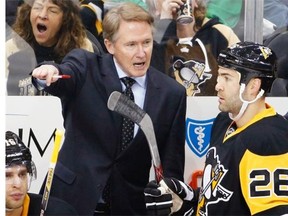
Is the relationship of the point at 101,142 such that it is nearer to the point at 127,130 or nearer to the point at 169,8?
the point at 127,130

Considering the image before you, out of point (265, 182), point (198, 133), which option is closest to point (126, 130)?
point (198, 133)

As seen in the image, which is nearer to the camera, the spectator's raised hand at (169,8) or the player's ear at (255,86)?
the player's ear at (255,86)

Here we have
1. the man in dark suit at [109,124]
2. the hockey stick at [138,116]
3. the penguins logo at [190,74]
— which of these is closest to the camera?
the hockey stick at [138,116]

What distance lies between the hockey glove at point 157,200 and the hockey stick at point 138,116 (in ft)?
0.24

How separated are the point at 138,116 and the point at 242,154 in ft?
1.26

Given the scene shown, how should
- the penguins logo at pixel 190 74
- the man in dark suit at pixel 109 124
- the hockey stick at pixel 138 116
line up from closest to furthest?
the hockey stick at pixel 138 116 → the man in dark suit at pixel 109 124 → the penguins logo at pixel 190 74

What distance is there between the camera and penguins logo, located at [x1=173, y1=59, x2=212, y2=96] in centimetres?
264

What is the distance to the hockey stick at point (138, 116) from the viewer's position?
7.75 feet

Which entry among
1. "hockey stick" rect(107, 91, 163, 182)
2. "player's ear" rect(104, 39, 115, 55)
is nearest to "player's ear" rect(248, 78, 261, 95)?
"hockey stick" rect(107, 91, 163, 182)

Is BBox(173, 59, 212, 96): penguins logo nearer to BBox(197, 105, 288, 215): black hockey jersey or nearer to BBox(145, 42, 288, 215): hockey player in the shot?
BBox(145, 42, 288, 215): hockey player

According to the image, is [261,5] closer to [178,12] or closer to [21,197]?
[178,12]

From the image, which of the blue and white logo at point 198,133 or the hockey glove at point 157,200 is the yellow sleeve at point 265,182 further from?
the blue and white logo at point 198,133

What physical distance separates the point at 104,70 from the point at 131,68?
98 millimetres

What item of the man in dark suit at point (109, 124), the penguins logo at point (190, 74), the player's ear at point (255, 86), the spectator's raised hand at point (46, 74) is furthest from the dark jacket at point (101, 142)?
the player's ear at point (255, 86)
